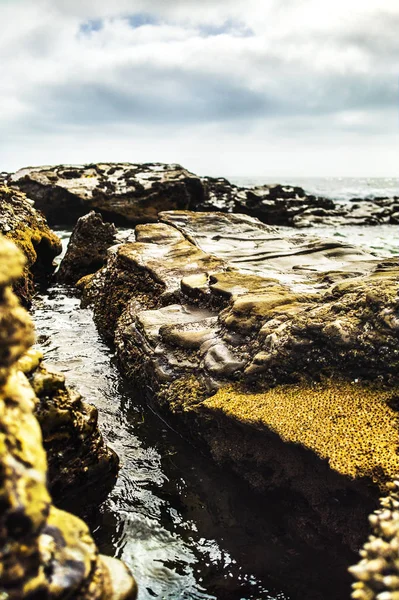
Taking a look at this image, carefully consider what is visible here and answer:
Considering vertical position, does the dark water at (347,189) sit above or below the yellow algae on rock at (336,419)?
above

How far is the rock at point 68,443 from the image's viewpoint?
389 centimetres

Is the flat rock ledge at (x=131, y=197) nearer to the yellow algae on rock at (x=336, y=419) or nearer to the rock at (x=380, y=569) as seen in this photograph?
the yellow algae on rock at (x=336, y=419)

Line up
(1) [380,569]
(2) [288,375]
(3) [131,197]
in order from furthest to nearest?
1. (3) [131,197]
2. (2) [288,375]
3. (1) [380,569]

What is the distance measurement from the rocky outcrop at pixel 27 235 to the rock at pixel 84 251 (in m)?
0.43

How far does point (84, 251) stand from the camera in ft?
43.7

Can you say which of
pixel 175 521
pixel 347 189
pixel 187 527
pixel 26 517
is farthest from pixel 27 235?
pixel 347 189

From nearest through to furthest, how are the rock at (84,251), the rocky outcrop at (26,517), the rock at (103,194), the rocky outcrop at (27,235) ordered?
the rocky outcrop at (26,517) → the rocky outcrop at (27,235) → the rock at (84,251) → the rock at (103,194)

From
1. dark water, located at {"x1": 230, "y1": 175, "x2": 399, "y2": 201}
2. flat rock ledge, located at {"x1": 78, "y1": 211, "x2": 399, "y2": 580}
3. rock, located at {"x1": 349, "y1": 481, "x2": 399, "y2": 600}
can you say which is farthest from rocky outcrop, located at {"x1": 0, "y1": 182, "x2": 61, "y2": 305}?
dark water, located at {"x1": 230, "y1": 175, "x2": 399, "y2": 201}

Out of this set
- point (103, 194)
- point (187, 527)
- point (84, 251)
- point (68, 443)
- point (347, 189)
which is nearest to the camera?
point (68, 443)

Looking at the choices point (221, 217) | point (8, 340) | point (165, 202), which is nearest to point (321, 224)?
point (165, 202)

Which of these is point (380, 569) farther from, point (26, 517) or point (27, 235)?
point (27, 235)

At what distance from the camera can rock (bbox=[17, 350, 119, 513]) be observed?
12.8 ft

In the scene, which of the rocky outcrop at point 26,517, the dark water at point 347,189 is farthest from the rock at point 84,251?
the dark water at point 347,189

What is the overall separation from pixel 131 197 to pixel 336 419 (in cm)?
2261
